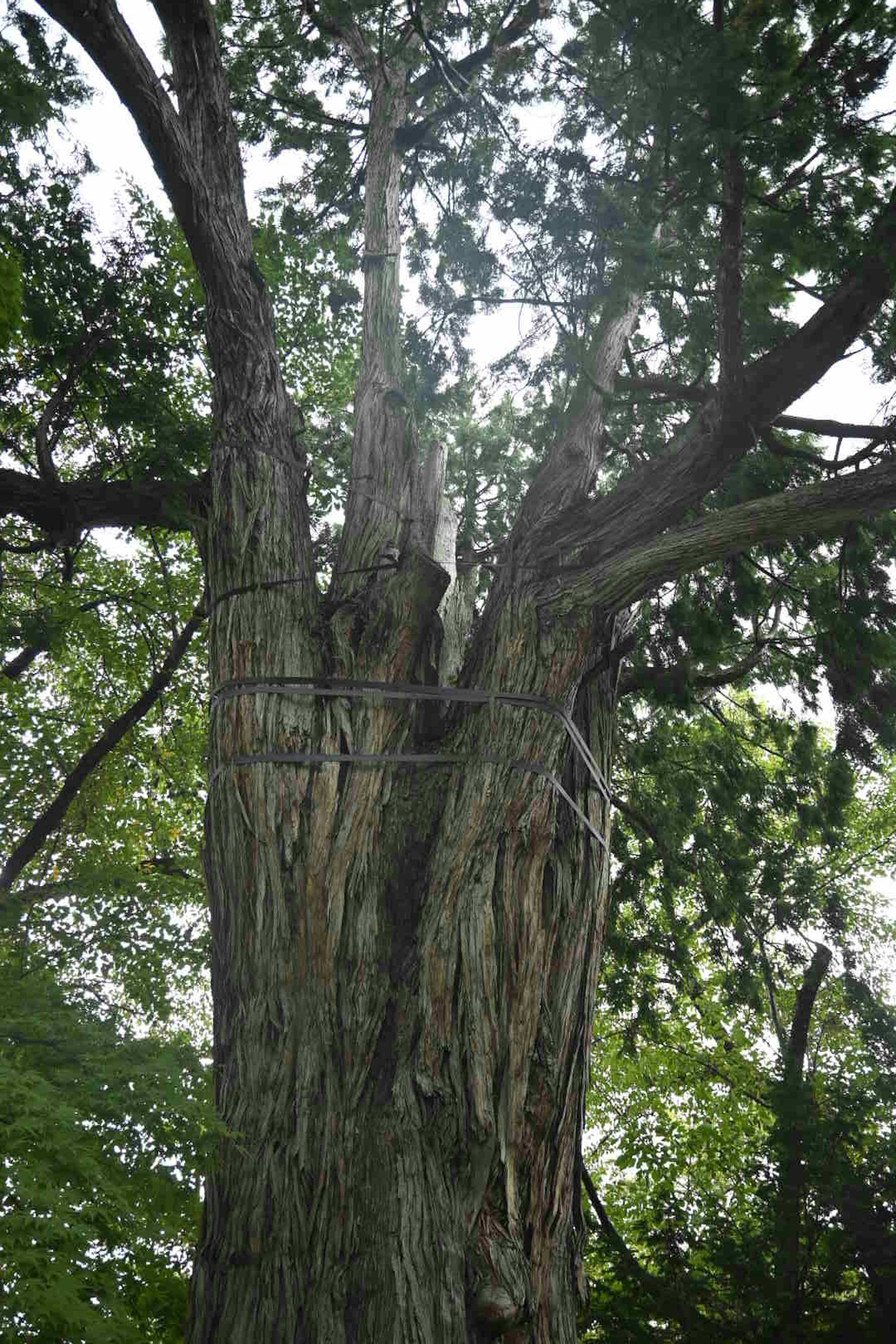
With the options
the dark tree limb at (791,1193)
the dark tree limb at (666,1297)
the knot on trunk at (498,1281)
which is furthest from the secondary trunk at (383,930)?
the dark tree limb at (791,1193)

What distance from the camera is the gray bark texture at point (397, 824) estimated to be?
2596 millimetres

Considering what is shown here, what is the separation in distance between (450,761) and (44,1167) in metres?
1.94

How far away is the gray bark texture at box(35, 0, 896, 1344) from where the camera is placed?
2596mm

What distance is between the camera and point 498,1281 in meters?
2.48

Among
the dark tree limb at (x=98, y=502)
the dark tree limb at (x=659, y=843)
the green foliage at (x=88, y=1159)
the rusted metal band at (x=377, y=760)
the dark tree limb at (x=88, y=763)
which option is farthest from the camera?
the dark tree limb at (x=88, y=763)

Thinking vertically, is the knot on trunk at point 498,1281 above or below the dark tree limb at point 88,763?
below

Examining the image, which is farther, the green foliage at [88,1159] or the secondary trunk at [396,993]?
the secondary trunk at [396,993]

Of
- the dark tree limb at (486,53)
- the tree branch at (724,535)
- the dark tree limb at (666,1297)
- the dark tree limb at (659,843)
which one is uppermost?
the dark tree limb at (486,53)

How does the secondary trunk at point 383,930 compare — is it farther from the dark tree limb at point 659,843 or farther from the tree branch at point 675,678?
the dark tree limb at point 659,843

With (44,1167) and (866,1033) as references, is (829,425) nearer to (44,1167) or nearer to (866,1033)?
(44,1167)

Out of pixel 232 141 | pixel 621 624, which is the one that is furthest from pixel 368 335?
pixel 621 624

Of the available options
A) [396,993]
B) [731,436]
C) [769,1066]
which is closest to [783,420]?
[731,436]

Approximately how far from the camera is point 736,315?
3.71 metres

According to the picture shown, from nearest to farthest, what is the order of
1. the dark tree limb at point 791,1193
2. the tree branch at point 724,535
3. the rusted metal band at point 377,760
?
1. the rusted metal band at point 377,760
2. the tree branch at point 724,535
3. the dark tree limb at point 791,1193
